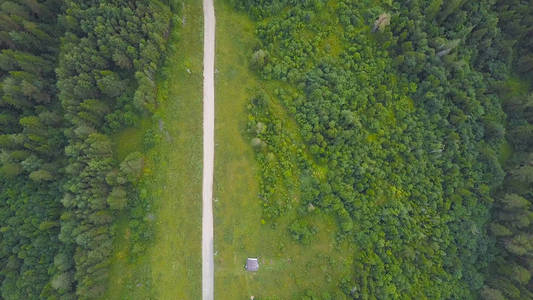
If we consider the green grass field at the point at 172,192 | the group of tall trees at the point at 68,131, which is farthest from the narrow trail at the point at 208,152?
the group of tall trees at the point at 68,131

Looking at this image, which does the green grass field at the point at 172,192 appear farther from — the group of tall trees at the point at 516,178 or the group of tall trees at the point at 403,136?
the group of tall trees at the point at 516,178

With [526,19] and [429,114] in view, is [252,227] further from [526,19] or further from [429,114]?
[526,19]

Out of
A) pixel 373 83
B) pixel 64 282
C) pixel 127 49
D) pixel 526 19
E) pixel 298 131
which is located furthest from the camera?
pixel 526 19

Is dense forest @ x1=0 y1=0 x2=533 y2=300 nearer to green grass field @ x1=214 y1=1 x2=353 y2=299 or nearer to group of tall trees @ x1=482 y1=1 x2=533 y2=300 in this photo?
group of tall trees @ x1=482 y1=1 x2=533 y2=300

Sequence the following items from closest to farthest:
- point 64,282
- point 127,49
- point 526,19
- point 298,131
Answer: point 64,282, point 127,49, point 298,131, point 526,19

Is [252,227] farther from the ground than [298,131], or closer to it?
closer to it

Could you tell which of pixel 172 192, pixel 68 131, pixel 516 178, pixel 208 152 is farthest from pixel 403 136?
pixel 68 131

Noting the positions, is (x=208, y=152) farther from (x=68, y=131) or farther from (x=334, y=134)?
(x=334, y=134)

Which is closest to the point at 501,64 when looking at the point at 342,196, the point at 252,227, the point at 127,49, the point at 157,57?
the point at 342,196
